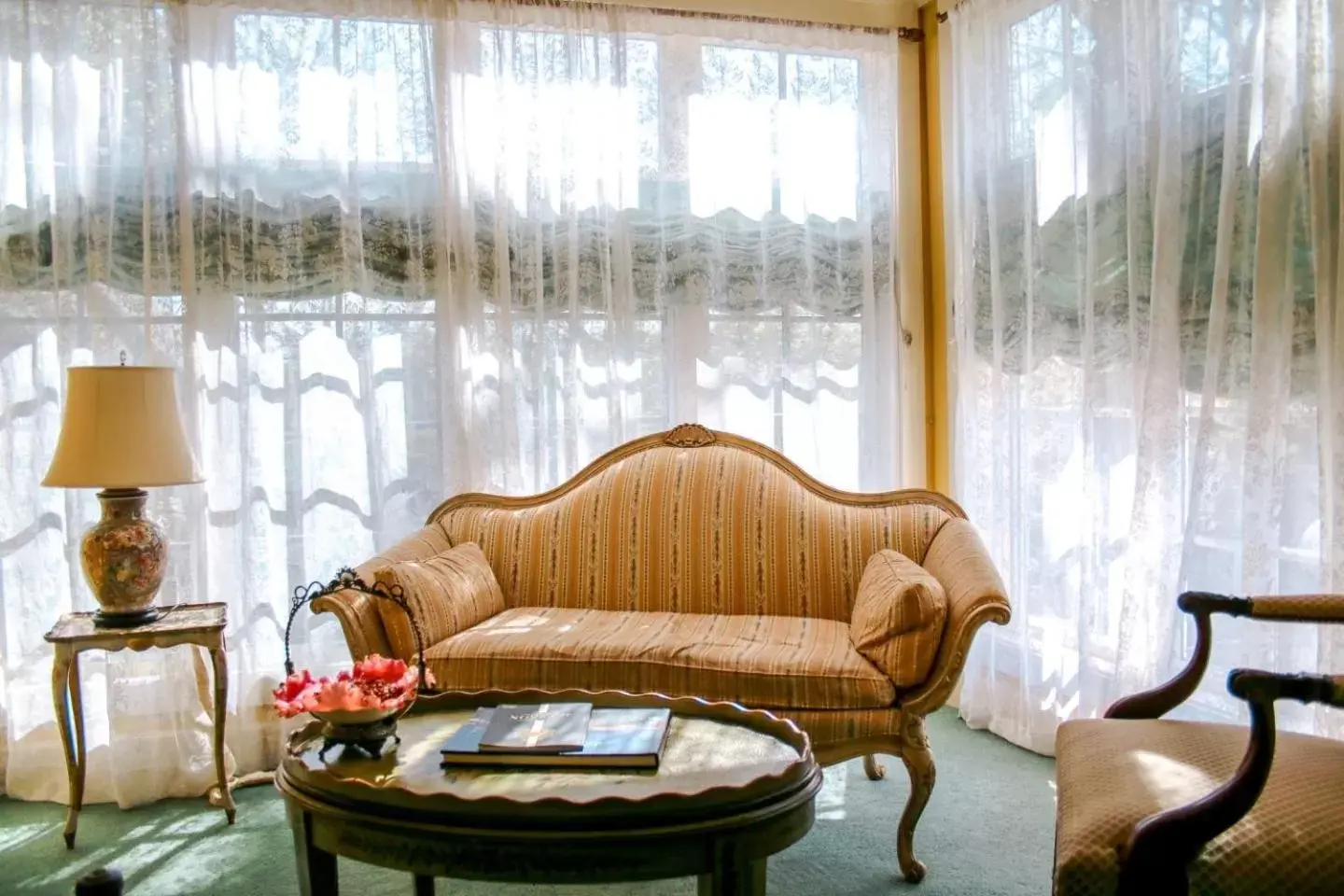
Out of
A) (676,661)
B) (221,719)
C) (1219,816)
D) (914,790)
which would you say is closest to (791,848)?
(914,790)

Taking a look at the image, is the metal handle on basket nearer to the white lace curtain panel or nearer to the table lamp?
the table lamp

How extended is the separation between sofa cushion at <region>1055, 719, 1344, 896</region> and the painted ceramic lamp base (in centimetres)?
224

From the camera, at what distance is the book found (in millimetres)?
1746

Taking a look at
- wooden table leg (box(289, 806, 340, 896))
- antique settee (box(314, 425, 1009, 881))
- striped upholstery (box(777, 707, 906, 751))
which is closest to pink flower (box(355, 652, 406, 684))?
wooden table leg (box(289, 806, 340, 896))

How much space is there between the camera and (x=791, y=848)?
2496 mm

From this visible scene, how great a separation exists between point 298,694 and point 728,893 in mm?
775

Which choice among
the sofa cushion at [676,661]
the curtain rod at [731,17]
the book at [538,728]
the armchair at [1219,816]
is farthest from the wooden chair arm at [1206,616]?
the curtain rod at [731,17]

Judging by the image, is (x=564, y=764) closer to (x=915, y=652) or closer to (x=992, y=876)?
(x=915, y=652)

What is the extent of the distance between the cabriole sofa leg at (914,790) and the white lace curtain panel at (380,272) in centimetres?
136

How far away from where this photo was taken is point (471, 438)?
3.37 meters

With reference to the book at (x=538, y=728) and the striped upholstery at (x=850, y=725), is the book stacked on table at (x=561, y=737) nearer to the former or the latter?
the book at (x=538, y=728)

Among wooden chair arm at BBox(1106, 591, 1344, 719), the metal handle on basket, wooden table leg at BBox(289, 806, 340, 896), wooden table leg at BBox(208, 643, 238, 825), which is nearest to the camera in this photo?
wooden table leg at BBox(289, 806, 340, 896)

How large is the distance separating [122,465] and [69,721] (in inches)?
28.3

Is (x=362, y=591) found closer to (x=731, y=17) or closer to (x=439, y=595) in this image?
(x=439, y=595)
